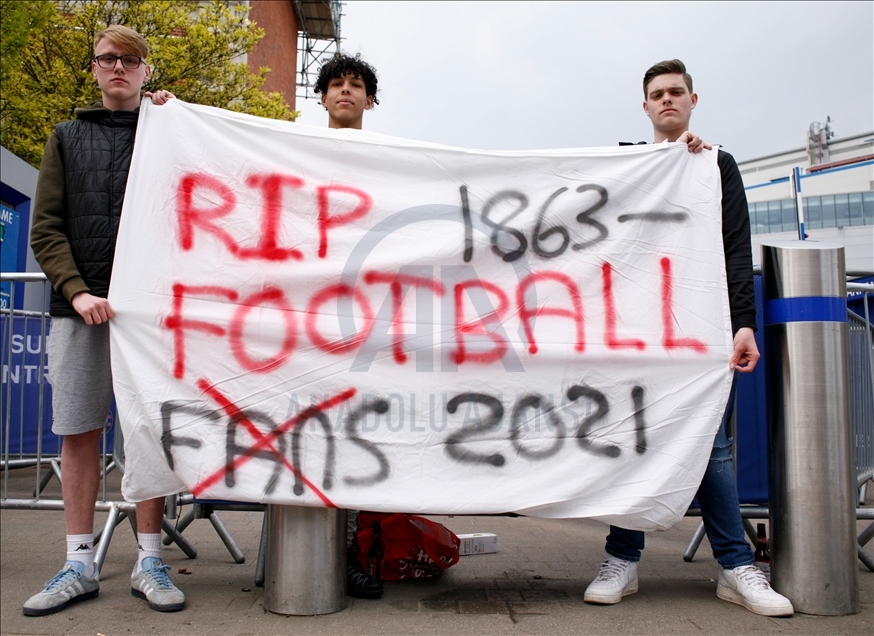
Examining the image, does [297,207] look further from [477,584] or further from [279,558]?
[477,584]

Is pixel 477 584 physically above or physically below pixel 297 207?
below

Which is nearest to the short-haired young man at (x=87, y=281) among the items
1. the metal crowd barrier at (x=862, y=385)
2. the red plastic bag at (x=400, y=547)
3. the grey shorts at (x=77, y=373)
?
the grey shorts at (x=77, y=373)

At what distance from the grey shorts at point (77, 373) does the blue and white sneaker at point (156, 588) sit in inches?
24.5

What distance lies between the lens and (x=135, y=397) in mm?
3039

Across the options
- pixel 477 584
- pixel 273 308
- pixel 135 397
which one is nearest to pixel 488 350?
pixel 273 308

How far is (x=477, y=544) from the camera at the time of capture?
417cm

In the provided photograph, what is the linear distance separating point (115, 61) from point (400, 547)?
2.45 m

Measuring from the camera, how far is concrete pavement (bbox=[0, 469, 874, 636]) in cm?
283

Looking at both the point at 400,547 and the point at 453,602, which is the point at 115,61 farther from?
the point at 453,602

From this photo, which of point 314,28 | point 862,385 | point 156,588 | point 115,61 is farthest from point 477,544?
point 314,28

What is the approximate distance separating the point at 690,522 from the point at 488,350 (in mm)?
3047

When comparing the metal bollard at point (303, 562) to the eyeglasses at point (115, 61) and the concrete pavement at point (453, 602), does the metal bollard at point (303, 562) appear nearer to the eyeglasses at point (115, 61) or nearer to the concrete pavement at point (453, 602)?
the concrete pavement at point (453, 602)

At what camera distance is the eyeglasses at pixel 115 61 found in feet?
10.5

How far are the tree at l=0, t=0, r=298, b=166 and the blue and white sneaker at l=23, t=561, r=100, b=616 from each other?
40.2ft
